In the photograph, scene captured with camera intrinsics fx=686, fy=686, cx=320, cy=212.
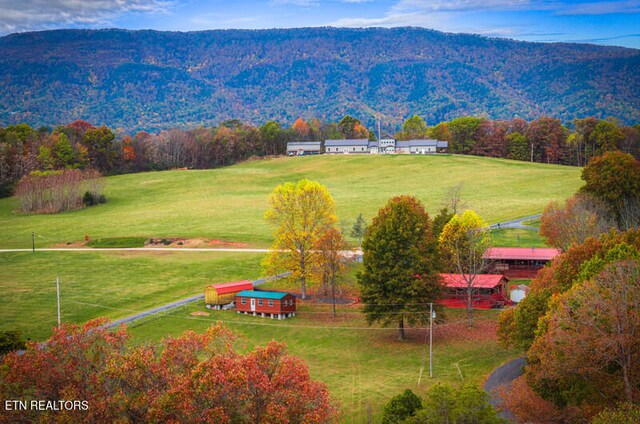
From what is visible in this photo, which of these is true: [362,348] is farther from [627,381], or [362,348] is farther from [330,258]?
[627,381]

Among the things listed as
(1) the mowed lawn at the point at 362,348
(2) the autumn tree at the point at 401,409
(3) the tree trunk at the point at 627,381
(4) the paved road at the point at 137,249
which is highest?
(3) the tree trunk at the point at 627,381

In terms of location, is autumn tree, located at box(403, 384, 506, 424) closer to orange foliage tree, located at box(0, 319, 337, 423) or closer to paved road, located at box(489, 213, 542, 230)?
orange foliage tree, located at box(0, 319, 337, 423)

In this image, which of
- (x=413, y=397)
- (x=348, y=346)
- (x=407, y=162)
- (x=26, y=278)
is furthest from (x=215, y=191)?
(x=413, y=397)

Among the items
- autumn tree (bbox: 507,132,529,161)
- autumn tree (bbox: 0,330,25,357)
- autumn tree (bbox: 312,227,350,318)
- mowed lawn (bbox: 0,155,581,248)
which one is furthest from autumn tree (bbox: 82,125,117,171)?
autumn tree (bbox: 0,330,25,357)

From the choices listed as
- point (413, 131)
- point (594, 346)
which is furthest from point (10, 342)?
point (413, 131)

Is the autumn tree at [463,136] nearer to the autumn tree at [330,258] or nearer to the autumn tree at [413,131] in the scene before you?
the autumn tree at [413,131]

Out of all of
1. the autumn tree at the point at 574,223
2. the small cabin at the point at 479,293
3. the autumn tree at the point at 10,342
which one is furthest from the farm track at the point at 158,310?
the autumn tree at the point at 574,223
